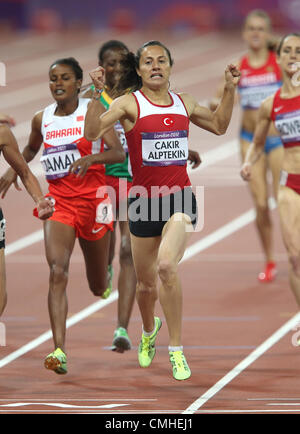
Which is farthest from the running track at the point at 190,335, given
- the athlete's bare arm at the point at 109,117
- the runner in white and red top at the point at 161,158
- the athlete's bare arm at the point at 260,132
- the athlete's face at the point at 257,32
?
the athlete's face at the point at 257,32

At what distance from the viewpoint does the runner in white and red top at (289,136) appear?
10.9 meters

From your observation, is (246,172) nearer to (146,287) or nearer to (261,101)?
(146,287)

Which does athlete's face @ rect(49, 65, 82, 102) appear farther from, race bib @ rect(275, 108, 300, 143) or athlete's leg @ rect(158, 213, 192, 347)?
race bib @ rect(275, 108, 300, 143)

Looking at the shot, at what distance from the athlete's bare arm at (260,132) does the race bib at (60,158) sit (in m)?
1.65

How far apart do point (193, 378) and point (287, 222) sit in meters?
1.60

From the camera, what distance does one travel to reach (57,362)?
9.97m

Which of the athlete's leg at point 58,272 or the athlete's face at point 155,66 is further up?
the athlete's face at point 155,66

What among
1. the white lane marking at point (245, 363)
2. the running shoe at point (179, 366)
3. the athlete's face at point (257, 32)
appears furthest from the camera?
the athlete's face at point (257, 32)

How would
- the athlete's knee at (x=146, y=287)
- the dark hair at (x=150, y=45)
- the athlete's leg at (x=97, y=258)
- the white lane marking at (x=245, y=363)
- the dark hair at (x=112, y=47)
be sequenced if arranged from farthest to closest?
1. the dark hair at (x=112, y=47)
2. the athlete's leg at (x=97, y=258)
3. the athlete's knee at (x=146, y=287)
4. the dark hair at (x=150, y=45)
5. the white lane marking at (x=245, y=363)

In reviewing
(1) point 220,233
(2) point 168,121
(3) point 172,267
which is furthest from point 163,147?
(1) point 220,233

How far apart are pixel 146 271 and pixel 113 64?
2167 millimetres

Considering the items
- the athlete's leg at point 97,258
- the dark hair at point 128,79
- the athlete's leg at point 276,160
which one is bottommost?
the athlete's leg at point 97,258

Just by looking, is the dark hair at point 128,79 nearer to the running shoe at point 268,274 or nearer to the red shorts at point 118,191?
the red shorts at point 118,191

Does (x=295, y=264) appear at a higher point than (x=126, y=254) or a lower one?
lower
